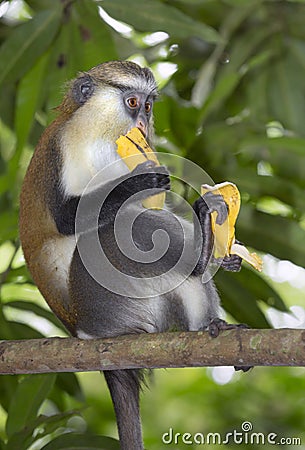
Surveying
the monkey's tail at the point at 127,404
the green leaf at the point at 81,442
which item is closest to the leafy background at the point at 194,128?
the green leaf at the point at 81,442

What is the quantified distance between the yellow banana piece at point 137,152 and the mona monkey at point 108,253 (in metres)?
0.02

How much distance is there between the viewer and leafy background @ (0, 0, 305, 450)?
2215 millimetres

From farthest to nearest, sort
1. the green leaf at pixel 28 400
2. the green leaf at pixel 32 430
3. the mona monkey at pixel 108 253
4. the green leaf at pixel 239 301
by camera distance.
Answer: the green leaf at pixel 239 301
the green leaf at pixel 28 400
the green leaf at pixel 32 430
the mona monkey at pixel 108 253

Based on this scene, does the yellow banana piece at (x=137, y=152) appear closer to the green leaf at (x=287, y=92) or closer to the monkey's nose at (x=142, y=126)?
the monkey's nose at (x=142, y=126)

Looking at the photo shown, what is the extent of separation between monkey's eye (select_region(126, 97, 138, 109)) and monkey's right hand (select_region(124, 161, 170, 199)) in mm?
344

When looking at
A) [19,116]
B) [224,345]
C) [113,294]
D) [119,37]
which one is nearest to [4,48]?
[19,116]

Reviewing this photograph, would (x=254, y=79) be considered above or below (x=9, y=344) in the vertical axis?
above

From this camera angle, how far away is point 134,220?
1.85m

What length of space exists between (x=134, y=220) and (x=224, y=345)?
22.7 inches

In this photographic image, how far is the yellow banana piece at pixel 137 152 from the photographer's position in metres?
1.75

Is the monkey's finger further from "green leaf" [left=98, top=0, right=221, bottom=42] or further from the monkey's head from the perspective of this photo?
"green leaf" [left=98, top=0, right=221, bottom=42]

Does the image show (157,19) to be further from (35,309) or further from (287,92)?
(35,309)

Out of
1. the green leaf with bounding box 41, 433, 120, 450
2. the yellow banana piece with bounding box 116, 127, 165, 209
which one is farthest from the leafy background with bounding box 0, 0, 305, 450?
the yellow banana piece with bounding box 116, 127, 165, 209

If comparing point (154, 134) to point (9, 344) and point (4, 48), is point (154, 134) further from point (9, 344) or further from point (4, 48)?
point (9, 344)
